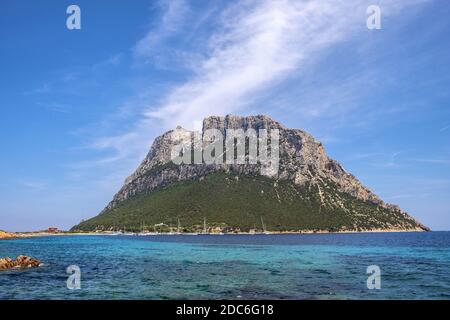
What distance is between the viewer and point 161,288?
40219 millimetres

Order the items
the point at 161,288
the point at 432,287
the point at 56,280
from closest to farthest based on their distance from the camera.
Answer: the point at 161,288 < the point at 432,287 < the point at 56,280

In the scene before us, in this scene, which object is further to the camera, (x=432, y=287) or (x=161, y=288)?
(x=432, y=287)
